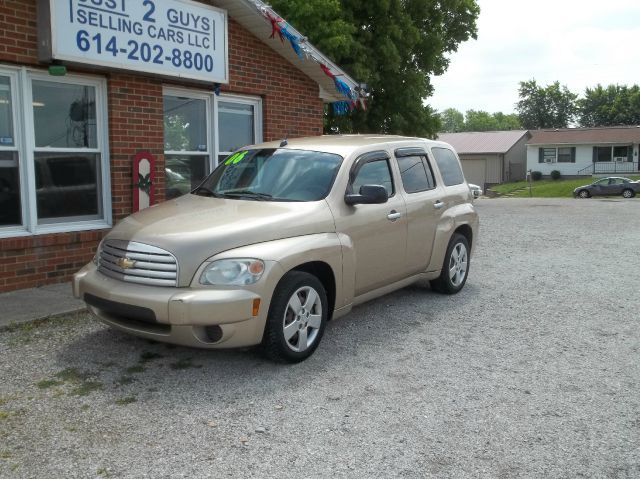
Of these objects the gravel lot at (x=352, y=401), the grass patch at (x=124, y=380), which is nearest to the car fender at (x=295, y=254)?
the gravel lot at (x=352, y=401)

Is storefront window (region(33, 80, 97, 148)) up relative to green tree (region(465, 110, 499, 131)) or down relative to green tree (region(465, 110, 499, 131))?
down

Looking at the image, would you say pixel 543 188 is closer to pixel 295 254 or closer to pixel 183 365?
pixel 295 254

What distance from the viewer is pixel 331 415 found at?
4047 mm

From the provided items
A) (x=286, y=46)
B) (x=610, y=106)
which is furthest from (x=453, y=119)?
(x=286, y=46)

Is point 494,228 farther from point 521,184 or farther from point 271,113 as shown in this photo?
point 521,184

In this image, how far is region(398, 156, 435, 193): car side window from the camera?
21.4 ft

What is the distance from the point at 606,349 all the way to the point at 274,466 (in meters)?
3.39

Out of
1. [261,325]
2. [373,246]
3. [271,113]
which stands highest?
[271,113]

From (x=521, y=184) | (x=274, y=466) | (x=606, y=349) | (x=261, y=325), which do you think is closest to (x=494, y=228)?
(x=606, y=349)

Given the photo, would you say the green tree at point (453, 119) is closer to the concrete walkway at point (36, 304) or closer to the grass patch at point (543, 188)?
the grass patch at point (543, 188)

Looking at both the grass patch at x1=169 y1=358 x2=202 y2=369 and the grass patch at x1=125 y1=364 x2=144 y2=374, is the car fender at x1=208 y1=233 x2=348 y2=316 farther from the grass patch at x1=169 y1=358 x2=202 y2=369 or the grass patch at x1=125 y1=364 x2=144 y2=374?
the grass patch at x1=125 y1=364 x2=144 y2=374

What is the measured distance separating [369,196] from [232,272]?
148cm

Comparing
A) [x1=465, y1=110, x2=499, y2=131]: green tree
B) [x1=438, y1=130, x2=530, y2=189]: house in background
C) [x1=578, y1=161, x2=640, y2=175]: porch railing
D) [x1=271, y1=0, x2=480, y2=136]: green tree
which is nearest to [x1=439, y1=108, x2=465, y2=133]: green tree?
[x1=465, y1=110, x2=499, y2=131]: green tree

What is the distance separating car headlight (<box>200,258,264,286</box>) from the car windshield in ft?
3.54
